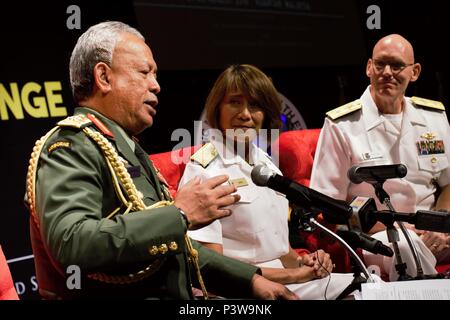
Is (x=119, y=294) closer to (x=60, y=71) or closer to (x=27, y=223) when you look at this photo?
(x=27, y=223)

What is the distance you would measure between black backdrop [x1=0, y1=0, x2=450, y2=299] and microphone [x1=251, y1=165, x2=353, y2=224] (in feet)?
6.65

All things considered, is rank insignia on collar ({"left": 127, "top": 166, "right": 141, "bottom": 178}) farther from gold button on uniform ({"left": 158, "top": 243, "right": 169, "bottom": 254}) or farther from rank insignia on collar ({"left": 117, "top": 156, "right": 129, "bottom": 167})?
gold button on uniform ({"left": 158, "top": 243, "right": 169, "bottom": 254})

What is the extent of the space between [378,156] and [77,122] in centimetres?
179

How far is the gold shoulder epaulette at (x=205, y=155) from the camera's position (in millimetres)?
2818

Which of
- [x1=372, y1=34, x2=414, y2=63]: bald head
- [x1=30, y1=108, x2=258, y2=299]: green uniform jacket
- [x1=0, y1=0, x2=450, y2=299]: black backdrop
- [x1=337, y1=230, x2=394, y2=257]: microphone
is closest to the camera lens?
[x1=30, y1=108, x2=258, y2=299]: green uniform jacket

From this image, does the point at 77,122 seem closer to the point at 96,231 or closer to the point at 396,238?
the point at 96,231

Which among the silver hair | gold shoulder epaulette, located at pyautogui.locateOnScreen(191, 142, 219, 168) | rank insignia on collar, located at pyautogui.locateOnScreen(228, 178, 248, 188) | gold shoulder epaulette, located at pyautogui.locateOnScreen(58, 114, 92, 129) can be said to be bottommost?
rank insignia on collar, located at pyautogui.locateOnScreen(228, 178, 248, 188)

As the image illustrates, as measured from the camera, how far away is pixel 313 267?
2162 mm

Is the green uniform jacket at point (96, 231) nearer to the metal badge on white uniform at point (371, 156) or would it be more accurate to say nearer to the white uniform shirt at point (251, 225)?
the white uniform shirt at point (251, 225)

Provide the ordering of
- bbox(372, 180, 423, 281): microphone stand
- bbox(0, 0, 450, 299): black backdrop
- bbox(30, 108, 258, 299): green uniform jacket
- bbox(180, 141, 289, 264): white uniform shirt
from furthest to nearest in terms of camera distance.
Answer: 1. bbox(0, 0, 450, 299): black backdrop
2. bbox(180, 141, 289, 264): white uniform shirt
3. bbox(372, 180, 423, 281): microphone stand
4. bbox(30, 108, 258, 299): green uniform jacket

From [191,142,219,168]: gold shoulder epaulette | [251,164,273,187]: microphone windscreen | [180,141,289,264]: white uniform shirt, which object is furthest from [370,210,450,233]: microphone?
[191,142,219,168]: gold shoulder epaulette

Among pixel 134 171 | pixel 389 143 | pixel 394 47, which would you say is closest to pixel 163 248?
pixel 134 171

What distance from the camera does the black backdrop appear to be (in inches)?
135
